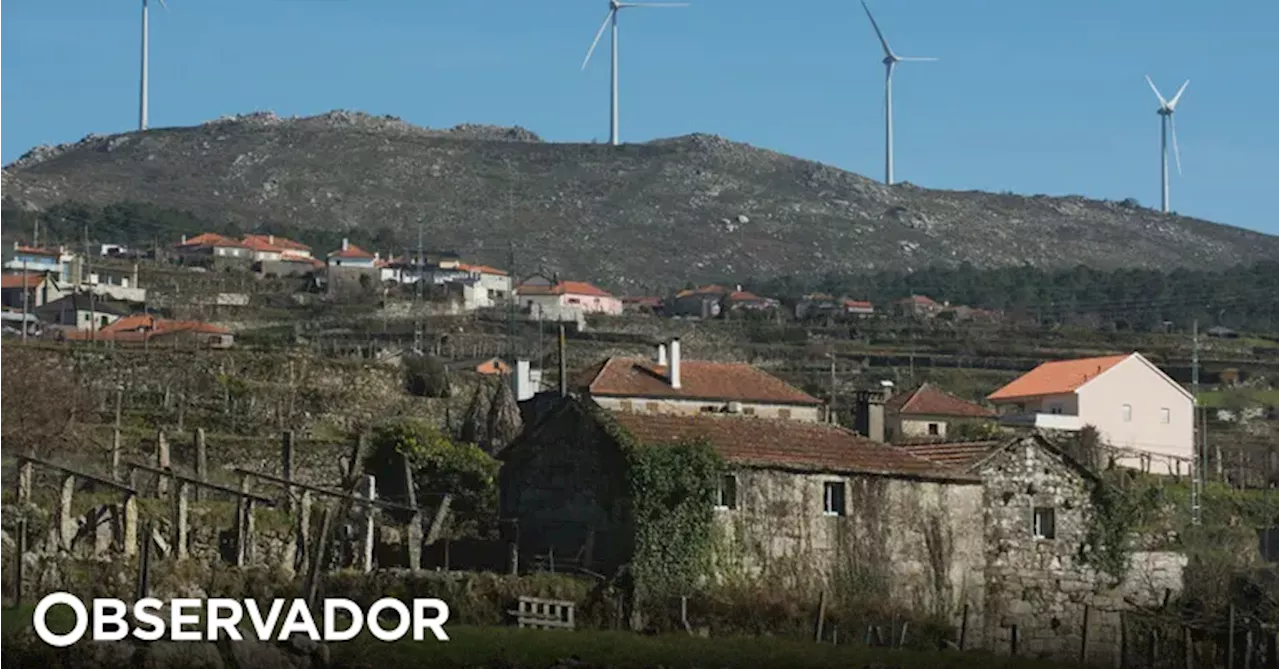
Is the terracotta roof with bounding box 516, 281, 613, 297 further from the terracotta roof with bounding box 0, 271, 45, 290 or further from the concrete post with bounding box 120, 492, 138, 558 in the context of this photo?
the concrete post with bounding box 120, 492, 138, 558

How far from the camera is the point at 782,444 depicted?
41750 mm

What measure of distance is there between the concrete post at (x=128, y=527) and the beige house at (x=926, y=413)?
3453 centimetres

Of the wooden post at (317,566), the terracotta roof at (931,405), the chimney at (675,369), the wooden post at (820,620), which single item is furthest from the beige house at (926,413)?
the wooden post at (317,566)

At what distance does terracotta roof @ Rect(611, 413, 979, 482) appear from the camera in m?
40.5

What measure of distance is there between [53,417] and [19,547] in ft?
69.5

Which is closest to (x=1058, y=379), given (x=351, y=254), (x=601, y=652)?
(x=601, y=652)

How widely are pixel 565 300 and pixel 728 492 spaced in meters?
112

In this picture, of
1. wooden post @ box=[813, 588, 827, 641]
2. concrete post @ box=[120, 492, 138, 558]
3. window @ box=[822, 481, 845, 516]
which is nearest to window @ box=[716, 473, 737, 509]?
window @ box=[822, 481, 845, 516]

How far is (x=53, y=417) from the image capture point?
52438 mm

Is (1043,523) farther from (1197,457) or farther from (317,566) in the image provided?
(1197,457)

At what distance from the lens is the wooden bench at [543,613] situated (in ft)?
115

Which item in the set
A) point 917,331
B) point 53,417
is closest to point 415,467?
point 53,417

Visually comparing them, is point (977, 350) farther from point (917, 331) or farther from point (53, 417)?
point (53, 417)

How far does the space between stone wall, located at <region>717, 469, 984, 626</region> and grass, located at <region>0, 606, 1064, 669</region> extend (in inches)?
230
